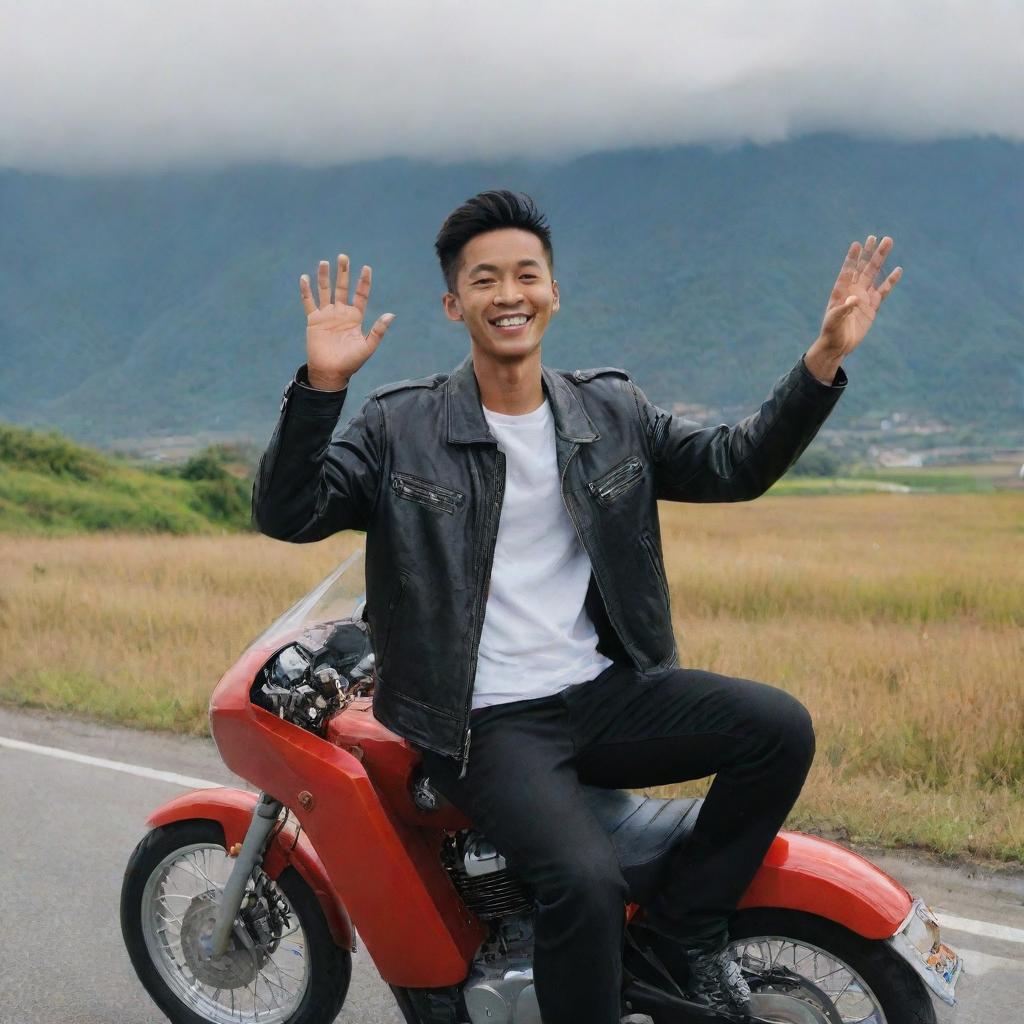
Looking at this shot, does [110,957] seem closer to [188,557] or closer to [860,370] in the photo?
[188,557]

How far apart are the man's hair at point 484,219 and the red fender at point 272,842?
1264mm

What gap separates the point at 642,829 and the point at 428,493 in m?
0.77

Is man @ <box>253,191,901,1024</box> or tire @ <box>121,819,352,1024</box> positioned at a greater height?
man @ <box>253,191,901,1024</box>

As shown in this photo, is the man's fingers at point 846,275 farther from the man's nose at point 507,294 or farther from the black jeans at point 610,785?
the black jeans at point 610,785

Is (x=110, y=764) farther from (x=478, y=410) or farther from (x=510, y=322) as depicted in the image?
(x=510, y=322)

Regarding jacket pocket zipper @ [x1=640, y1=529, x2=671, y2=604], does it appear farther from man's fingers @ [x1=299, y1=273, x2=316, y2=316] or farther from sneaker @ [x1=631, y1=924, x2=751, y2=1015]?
man's fingers @ [x1=299, y1=273, x2=316, y2=316]

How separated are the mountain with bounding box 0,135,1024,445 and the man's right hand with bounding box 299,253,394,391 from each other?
101 metres

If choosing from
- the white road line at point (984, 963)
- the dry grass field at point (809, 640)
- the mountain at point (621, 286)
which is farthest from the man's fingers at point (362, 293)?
the mountain at point (621, 286)

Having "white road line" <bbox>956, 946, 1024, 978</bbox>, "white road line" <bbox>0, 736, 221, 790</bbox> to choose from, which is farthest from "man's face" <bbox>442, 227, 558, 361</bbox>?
"white road line" <bbox>0, 736, 221, 790</bbox>

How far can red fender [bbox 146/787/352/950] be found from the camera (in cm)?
278

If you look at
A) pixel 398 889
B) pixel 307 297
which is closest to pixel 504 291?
pixel 307 297

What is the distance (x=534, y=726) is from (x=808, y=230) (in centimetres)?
17577

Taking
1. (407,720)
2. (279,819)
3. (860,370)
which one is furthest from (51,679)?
(860,370)

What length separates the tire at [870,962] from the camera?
2.34 m
